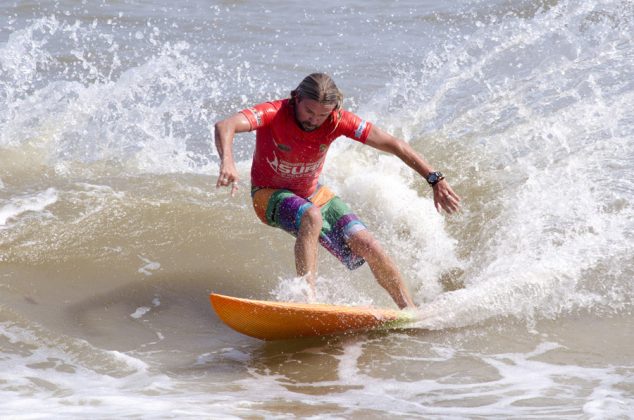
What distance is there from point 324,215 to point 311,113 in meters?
0.79

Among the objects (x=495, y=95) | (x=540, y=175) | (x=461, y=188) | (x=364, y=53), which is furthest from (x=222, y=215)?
(x=364, y=53)

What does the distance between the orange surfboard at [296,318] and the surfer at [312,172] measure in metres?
0.26

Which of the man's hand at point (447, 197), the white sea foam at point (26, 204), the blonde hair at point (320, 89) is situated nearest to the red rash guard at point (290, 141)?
the blonde hair at point (320, 89)

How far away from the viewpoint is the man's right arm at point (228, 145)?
16.4 feet

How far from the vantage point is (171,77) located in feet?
37.0

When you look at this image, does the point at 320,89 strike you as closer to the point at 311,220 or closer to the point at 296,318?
the point at 311,220

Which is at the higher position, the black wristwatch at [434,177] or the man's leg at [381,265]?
the black wristwatch at [434,177]

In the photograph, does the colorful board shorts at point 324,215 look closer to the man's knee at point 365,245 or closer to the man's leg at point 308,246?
the man's knee at point 365,245

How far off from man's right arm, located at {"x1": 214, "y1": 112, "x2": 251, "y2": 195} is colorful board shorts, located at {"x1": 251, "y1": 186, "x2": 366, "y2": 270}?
57 centimetres

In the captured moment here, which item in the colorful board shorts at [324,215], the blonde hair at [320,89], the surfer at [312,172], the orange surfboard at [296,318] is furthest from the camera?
the colorful board shorts at [324,215]

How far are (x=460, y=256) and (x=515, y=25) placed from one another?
21.4 feet

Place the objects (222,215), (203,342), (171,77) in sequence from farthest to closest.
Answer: (171,77)
(222,215)
(203,342)

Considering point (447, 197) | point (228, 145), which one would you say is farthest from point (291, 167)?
point (447, 197)

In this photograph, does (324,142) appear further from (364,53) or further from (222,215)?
(364,53)
